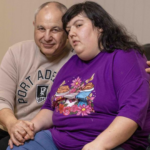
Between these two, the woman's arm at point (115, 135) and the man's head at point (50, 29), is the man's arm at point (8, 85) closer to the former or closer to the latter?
the man's head at point (50, 29)

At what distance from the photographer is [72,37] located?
1.41 metres

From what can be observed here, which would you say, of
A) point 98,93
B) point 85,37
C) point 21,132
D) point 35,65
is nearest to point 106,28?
point 85,37

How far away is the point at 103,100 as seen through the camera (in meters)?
1.23

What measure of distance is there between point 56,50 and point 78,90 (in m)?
0.48

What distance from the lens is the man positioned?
5.50 ft

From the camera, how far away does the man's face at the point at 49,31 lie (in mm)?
1657

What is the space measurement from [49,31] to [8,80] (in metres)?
0.41

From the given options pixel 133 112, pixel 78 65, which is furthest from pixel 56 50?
pixel 133 112

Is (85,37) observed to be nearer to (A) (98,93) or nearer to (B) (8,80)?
(A) (98,93)

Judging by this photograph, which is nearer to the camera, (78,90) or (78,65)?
(78,90)

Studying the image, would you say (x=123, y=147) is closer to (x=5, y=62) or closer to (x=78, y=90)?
(x=78, y=90)

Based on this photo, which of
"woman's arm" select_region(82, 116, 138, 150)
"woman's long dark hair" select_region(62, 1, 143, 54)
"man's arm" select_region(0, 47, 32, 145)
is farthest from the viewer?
"man's arm" select_region(0, 47, 32, 145)

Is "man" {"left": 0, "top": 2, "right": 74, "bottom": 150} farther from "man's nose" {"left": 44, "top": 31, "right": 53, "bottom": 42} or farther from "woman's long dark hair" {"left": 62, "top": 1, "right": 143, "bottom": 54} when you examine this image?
"woman's long dark hair" {"left": 62, "top": 1, "right": 143, "bottom": 54}

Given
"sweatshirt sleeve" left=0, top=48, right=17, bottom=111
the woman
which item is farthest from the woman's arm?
"sweatshirt sleeve" left=0, top=48, right=17, bottom=111
